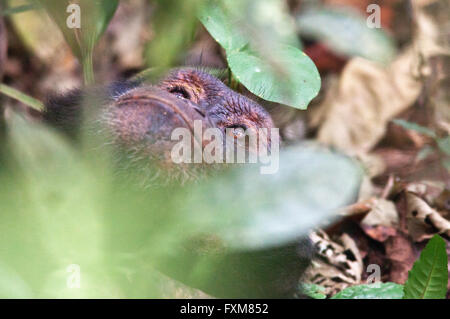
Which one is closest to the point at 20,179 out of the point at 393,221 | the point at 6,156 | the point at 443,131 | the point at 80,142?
the point at 6,156

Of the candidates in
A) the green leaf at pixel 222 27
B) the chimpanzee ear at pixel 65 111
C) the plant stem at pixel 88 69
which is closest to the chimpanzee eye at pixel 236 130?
the green leaf at pixel 222 27

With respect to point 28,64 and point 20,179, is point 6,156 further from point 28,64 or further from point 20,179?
point 28,64

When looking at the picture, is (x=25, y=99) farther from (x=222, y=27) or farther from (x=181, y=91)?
(x=222, y=27)

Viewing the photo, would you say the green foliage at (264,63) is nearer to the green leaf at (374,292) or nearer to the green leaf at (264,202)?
the green leaf at (264,202)

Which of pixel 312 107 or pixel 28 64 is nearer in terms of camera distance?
pixel 312 107

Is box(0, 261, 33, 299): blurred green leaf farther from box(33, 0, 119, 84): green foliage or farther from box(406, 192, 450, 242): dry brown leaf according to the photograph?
box(406, 192, 450, 242): dry brown leaf
